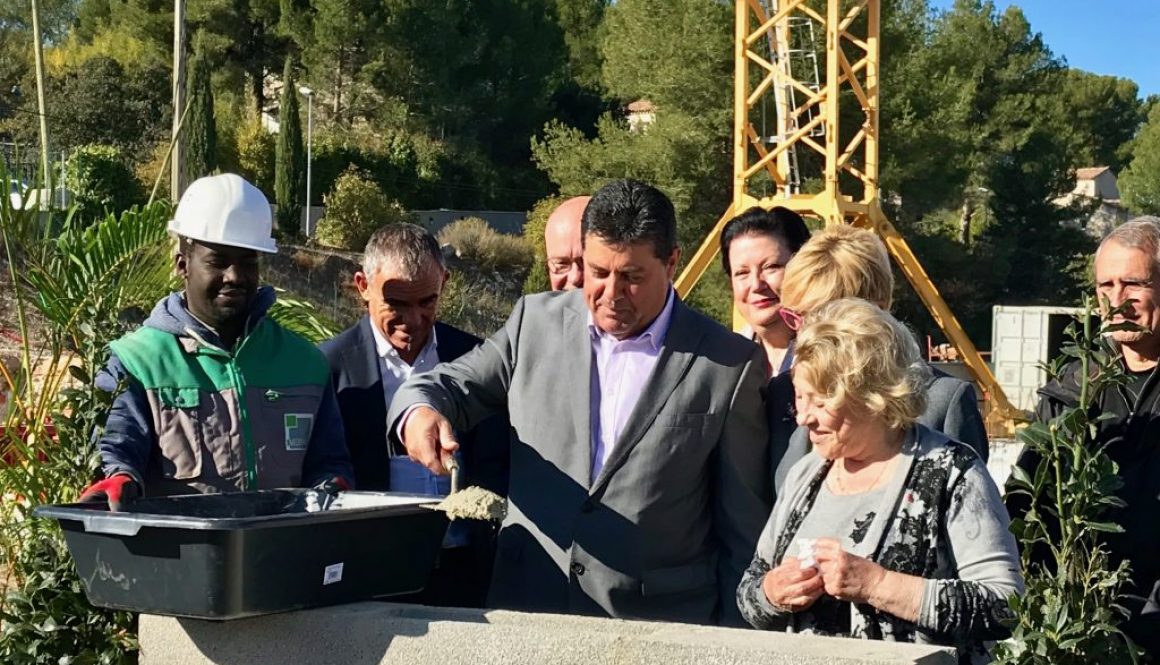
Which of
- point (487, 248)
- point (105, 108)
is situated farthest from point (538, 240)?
point (105, 108)

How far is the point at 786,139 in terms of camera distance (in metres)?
22.4

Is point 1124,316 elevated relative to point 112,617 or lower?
elevated

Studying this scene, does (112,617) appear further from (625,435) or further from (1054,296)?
(1054,296)

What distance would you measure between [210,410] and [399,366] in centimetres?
73

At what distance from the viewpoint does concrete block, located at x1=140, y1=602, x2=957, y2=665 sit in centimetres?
240

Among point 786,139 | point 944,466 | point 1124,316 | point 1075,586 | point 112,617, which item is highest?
point 786,139

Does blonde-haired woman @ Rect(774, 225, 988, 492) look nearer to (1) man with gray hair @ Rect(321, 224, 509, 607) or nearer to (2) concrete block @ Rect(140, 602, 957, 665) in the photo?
(2) concrete block @ Rect(140, 602, 957, 665)

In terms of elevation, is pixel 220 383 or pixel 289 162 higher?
pixel 289 162

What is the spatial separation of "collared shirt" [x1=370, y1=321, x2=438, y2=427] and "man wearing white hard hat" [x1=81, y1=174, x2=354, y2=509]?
1.32 feet

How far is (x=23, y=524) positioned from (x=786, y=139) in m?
19.5

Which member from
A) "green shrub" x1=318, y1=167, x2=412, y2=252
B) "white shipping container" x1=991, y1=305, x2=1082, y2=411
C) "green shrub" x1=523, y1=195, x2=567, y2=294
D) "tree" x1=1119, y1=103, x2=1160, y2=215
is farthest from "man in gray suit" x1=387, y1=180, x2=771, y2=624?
"tree" x1=1119, y1=103, x2=1160, y2=215

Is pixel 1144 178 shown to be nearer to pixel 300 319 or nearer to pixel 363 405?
pixel 300 319

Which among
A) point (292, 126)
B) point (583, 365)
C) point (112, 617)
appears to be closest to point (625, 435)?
point (583, 365)

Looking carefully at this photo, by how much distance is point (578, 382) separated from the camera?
3.23m
